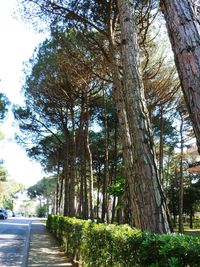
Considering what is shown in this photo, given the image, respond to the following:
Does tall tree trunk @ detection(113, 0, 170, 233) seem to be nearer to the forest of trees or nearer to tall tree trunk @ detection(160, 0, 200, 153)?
the forest of trees

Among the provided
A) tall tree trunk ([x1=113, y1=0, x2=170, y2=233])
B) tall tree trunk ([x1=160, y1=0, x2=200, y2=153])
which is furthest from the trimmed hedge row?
tall tree trunk ([x1=160, y1=0, x2=200, y2=153])

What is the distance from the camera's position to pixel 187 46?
2.77m

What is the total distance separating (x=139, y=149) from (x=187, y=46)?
243 cm

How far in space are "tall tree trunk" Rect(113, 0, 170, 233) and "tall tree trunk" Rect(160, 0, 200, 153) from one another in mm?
2289

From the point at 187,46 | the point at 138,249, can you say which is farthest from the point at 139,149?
the point at 187,46

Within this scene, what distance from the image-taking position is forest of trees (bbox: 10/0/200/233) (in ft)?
15.7

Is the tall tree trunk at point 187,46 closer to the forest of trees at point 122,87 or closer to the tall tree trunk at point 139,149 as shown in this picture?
the forest of trees at point 122,87

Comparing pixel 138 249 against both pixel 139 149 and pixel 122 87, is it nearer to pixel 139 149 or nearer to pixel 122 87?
pixel 139 149

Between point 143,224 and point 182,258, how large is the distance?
79.4 inches

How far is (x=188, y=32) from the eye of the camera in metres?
2.82

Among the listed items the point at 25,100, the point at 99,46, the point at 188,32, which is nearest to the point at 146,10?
the point at 99,46

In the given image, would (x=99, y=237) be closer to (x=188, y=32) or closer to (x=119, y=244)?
(x=119, y=244)

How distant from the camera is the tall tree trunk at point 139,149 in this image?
484 cm

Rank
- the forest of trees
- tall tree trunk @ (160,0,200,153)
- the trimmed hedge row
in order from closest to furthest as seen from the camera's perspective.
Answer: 1. tall tree trunk @ (160,0,200,153)
2. the trimmed hedge row
3. the forest of trees
